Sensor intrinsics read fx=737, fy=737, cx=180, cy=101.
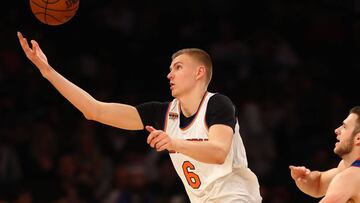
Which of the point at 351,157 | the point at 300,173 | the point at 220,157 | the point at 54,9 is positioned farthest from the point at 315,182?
the point at 54,9

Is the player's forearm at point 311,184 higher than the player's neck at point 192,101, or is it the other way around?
the player's neck at point 192,101

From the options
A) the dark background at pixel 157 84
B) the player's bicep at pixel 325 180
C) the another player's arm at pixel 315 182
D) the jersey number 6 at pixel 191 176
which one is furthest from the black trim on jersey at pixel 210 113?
the dark background at pixel 157 84

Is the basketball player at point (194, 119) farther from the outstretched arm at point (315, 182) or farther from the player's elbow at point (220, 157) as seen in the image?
the outstretched arm at point (315, 182)

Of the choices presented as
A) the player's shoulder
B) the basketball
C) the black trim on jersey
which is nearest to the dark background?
the black trim on jersey

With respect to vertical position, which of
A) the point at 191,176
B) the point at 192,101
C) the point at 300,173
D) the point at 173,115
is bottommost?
the point at 191,176

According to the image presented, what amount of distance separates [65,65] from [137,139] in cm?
186

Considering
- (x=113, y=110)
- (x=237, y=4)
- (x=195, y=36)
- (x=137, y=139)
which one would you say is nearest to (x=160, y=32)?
(x=195, y=36)

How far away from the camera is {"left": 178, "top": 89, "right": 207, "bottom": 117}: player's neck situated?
6137 millimetres

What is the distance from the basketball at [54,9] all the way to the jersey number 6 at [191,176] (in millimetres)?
1659

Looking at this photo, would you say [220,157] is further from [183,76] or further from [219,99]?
[183,76]

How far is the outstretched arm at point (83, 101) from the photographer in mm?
5891

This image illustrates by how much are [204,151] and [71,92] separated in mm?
1274

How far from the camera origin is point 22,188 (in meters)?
9.93

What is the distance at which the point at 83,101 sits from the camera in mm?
6062
